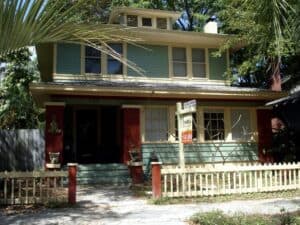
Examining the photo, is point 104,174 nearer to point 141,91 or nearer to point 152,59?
point 141,91

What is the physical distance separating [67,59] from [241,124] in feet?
25.2

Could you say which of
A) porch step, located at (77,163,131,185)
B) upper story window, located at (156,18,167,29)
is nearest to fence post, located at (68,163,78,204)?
porch step, located at (77,163,131,185)

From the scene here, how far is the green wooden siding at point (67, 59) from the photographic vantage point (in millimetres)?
16750

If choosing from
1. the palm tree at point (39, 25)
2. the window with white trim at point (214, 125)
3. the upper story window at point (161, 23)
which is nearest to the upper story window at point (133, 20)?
the upper story window at point (161, 23)

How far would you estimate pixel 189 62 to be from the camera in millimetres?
18578

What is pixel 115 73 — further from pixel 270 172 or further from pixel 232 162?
pixel 270 172

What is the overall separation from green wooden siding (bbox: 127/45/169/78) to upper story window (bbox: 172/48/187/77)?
41cm

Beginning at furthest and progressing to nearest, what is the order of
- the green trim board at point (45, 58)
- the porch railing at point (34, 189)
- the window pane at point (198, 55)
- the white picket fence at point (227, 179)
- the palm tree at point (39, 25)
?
the window pane at point (198, 55) → the green trim board at point (45, 58) → the white picket fence at point (227, 179) → the porch railing at point (34, 189) → the palm tree at point (39, 25)

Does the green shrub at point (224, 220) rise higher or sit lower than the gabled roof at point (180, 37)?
lower

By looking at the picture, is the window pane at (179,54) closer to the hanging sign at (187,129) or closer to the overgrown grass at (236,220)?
the hanging sign at (187,129)

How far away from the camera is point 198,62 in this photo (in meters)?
18.8

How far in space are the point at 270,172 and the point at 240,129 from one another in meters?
5.73

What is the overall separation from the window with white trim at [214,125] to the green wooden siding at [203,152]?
409 millimetres

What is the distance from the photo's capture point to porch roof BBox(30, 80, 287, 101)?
1473 centimetres
